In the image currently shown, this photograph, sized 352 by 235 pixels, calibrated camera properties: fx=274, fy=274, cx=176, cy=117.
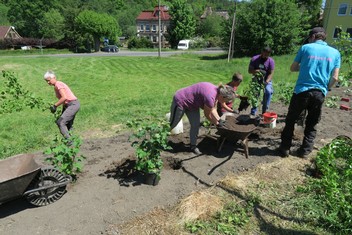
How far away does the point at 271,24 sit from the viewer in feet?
77.4

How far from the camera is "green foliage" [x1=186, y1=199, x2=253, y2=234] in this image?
2.99m

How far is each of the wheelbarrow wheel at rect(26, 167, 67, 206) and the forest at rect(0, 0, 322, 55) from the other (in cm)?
2165

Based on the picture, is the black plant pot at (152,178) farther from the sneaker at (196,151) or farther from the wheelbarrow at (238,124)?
the wheelbarrow at (238,124)

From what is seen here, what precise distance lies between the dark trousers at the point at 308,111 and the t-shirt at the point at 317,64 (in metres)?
0.11

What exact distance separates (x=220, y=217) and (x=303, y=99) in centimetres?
228

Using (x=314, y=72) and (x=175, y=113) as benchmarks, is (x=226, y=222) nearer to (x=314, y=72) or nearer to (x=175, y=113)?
(x=175, y=113)

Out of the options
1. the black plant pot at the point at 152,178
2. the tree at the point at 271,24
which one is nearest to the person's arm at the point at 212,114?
the black plant pot at the point at 152,178

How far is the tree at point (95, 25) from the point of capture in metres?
39.4

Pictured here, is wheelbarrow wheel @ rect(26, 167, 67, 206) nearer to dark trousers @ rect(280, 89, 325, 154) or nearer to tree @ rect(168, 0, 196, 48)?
dark trousers @ rect(280, 89, 325, 154)

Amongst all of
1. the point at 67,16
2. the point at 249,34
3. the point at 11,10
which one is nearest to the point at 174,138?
the point at 249,34

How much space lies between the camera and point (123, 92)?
11.2 metres

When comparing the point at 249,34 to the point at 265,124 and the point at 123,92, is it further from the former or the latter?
the point at 265,124

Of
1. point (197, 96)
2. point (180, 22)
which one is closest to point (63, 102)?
point (197, 96)

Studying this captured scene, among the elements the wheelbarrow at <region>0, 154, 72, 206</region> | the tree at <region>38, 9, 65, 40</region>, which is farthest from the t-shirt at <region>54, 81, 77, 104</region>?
the tree at <region>38, 9, 65, 40</region>
